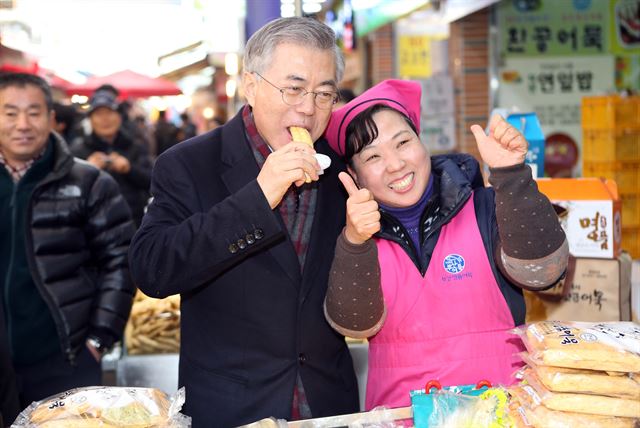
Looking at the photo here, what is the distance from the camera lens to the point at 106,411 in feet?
6.58

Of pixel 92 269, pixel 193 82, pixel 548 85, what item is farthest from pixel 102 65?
pixel 193 82

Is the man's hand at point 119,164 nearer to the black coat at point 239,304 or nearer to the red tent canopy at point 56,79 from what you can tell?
the black coat at point 239,304

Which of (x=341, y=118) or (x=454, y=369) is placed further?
(x=341, y=118)

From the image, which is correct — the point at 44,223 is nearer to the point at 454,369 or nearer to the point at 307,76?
the point at 307,76

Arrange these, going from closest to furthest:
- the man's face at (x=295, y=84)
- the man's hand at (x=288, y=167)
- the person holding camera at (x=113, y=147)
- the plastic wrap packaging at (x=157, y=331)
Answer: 1. the man's hand at (x=288, y=167)
2. the man's face at (x=295, y=84)
3. the plastic wrap packaging at (x=157, y=331)
4. the person holding camera at (x=113, y=147)

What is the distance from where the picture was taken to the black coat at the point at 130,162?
7.47 meters

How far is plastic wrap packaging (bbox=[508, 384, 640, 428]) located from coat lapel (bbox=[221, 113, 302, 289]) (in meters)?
0.85

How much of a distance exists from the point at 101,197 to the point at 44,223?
14.2 inches

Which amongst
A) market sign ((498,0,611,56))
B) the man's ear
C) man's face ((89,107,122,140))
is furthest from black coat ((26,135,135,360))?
market sign ((498,0,611,56))

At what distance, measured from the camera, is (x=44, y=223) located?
4035mm

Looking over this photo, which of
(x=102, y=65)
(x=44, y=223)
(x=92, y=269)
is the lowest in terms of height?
(x=92, y=269)

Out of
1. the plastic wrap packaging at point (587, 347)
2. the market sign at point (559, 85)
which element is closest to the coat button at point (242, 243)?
the plastic wrap packaging at point (587, 347)

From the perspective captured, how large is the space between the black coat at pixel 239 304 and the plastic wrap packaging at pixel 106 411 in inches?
16.9

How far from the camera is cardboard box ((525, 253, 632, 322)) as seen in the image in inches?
158
